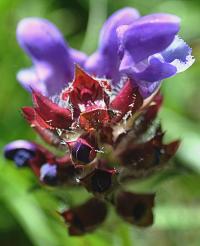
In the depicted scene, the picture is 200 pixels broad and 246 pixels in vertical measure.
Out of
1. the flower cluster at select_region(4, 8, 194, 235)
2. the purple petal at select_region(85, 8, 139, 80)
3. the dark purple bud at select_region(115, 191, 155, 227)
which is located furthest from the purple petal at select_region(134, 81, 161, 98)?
the dark purple bud at select_region(115, 191, 155, 227)

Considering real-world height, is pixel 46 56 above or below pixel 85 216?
above

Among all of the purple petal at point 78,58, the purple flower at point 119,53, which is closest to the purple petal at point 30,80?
the purple flower at point 119,53

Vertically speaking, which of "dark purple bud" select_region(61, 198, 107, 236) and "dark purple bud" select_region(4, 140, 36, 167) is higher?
"dark purple bud" select_region(4, 140, 36, 167)

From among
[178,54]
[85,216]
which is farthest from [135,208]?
[178,54]

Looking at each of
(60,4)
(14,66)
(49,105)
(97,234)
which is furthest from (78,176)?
(60,4)

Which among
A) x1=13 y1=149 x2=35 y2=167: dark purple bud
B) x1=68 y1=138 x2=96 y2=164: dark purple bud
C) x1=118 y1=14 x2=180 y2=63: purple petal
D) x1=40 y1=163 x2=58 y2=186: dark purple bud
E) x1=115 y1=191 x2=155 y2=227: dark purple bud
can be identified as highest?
x1=118 y1=14 x2=180 y2=63: purple petal

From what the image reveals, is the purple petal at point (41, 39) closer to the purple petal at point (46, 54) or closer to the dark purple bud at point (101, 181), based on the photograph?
the purple petal at point (46, 54)

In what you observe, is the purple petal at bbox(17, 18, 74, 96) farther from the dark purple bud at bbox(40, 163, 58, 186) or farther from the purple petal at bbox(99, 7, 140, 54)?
the dark purple bud at bbox(40, 163, 58, 186)

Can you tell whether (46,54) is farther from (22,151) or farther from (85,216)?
(85,216)
